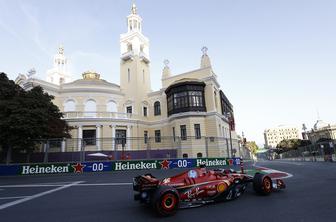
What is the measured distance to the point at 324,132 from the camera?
13338cm

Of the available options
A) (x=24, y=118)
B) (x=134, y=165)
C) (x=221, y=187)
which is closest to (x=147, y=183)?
(x=221, y=187)

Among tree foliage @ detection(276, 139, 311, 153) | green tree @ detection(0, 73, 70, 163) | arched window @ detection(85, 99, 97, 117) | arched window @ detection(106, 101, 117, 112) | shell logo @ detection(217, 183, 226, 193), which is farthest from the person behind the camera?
tree foliage @ detection(276, 139, 311, 153)

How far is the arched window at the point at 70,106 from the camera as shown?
125 feet

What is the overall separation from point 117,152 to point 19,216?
1226 cm

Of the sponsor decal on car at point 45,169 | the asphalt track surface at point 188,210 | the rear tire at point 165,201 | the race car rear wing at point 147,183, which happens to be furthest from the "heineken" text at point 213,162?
the rear tire at point 165,201

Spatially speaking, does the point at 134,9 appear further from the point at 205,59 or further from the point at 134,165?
the point at 134,165

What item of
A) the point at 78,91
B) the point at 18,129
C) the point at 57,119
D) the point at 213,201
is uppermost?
the point at 78,91

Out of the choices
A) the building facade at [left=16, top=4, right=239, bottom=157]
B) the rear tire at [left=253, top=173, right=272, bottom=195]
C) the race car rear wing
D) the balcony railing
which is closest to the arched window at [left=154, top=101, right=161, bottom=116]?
the building facade at [left=16, top=4, right=239, bottom=157]

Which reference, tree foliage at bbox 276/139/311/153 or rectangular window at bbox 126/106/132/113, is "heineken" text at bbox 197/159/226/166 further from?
tree foliage at bbox 276/139/311/153

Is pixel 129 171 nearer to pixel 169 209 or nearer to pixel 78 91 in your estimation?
pixel 169 209

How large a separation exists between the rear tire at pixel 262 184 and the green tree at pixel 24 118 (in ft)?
60.1

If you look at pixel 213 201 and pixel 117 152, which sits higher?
pixel 117 152

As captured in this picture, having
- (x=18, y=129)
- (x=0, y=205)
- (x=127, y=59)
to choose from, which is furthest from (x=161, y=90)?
(x=0, y=205)

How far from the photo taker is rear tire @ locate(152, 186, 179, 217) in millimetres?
5855
